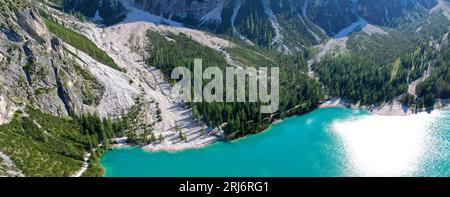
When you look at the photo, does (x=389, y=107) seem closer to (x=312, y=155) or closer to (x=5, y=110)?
(x=312, y=155)

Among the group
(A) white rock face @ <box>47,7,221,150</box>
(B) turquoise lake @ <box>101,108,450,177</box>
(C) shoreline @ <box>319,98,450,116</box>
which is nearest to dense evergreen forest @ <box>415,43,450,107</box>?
(C) shoreline @ <box>319,98,450,116</box>

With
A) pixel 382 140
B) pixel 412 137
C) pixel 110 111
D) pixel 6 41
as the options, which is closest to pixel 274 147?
pixel 382 140

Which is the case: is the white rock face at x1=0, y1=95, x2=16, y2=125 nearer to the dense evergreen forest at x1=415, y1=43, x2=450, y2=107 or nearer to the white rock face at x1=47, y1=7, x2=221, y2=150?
the white rock face at x1=47, y1=7, x2=221, y2=150

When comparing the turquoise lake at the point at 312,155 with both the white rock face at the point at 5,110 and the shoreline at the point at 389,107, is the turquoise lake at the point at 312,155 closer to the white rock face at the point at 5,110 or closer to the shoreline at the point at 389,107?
the shoreline at the point at 389,107

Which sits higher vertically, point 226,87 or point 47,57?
point 47,57

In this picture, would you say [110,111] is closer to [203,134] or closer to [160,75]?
[203,134]
